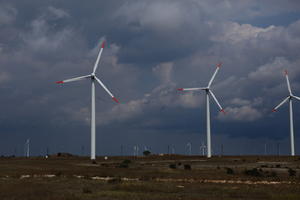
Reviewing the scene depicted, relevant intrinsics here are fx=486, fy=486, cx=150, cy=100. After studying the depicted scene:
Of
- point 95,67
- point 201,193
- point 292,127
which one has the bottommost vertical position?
point 201,193

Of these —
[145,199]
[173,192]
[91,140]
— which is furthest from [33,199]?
[91,140]

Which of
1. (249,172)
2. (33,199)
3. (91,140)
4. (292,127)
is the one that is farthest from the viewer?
(292,127)

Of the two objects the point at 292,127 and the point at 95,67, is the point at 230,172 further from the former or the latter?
the point at 292,127

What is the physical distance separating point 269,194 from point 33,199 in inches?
940

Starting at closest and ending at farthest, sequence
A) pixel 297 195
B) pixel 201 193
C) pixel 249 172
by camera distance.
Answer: pixel 297 195 < pixel 201 193 < pixel 249 172

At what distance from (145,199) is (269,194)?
13826 mm

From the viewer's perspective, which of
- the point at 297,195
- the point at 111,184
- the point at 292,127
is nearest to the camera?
the point at 297,195

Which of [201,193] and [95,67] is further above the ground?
[95,67]

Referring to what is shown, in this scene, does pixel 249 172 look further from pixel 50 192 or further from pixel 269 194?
pixel 50 192

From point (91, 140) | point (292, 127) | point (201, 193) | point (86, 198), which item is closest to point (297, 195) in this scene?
point (201, 193)

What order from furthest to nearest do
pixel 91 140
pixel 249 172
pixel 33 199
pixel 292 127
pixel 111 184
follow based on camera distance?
pixel 292 127
pixel 91 140
pixel 249 172
pixel 111 184
pixel 33 199

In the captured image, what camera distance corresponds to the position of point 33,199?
44.8 m

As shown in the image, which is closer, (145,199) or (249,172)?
(145,199)

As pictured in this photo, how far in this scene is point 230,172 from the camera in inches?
3588
